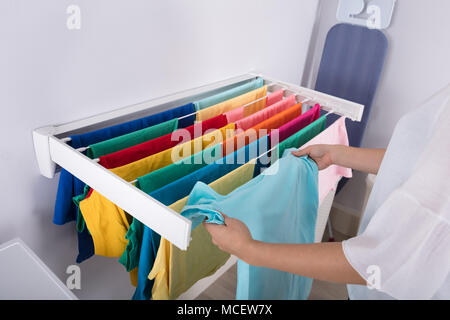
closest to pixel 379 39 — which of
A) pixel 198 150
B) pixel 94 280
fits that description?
pixel 198 150

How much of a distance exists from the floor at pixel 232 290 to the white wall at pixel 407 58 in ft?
2.88

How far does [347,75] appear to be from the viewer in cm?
207

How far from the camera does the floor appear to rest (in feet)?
5.90

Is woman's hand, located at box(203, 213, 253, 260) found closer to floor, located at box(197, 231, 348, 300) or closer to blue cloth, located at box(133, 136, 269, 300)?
blue cloth, located at box(133, 136, 269, 300)

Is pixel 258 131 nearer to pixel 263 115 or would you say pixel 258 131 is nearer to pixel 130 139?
pixel 263 115

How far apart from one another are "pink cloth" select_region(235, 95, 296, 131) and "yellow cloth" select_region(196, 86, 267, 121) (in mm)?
81

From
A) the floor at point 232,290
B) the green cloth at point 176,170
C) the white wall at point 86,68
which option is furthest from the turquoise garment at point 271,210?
the floor at point 232,290

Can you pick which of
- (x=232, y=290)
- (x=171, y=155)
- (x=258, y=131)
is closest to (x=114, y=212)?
(x=171, y=155)

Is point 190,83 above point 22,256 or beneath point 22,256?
above

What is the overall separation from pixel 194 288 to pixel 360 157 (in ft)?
3.41

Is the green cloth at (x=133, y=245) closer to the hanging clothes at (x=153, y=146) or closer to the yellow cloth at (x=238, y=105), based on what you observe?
the hanging clothes at (x=153, y=146)

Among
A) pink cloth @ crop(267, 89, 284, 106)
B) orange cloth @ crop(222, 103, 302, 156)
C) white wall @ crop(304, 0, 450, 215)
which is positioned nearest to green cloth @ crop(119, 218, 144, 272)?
orange cloth @ crop(222, 103, 302, 156)

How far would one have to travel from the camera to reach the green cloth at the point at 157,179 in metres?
0.87
